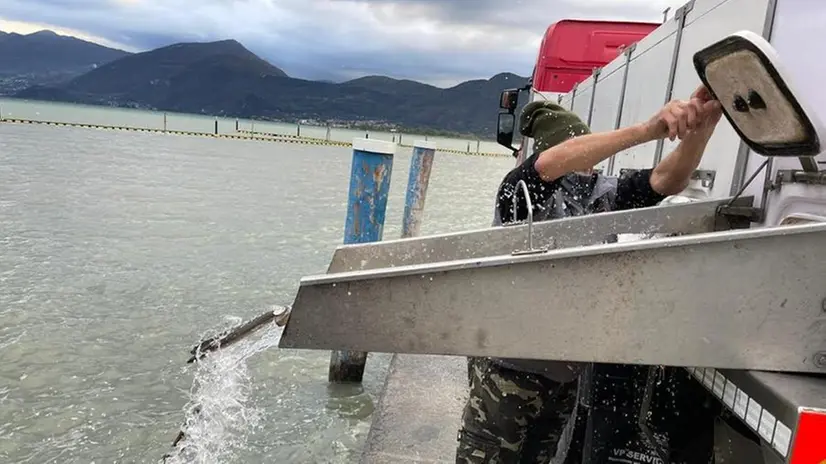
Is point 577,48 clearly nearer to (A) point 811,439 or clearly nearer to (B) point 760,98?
(B) point 760,98

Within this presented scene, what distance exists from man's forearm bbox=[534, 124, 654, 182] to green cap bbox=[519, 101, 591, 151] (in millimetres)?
207

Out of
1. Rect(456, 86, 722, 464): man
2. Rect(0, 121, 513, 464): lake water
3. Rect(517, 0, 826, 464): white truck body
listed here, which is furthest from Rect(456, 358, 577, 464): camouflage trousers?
Rect(0, 121, 513, 464): lake water

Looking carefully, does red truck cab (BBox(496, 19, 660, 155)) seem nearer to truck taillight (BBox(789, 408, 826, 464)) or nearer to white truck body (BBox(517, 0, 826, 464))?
white truck body (BBox(517, 0, 826, 464))

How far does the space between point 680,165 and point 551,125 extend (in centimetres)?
53

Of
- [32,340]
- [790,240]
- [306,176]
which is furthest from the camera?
[306,176]

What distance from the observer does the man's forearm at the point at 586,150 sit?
2039mm

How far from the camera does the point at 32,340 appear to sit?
579cm

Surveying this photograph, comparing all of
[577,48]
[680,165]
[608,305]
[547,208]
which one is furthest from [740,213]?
[577,48]

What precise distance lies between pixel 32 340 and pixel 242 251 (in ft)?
13.5

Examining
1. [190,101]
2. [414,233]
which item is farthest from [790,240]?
[190,101]

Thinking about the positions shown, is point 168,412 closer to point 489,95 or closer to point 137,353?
point 137,353

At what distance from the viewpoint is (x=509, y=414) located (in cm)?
243

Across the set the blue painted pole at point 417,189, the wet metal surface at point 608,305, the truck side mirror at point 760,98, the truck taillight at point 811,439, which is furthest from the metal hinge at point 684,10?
the blue painted pole at point 417,189

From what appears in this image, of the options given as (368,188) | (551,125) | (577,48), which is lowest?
(368,188)
